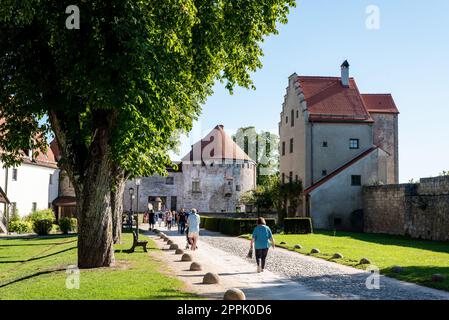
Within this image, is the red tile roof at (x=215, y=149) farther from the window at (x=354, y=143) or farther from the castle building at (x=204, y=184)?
the window at (x=354, y=143)

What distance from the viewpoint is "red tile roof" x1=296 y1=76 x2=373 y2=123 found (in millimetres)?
45125

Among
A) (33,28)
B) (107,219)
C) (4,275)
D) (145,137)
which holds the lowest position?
(4,275)

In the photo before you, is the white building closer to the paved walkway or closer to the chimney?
the chimney

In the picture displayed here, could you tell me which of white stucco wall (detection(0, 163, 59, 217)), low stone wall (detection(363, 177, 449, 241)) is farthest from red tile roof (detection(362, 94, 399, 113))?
white stucco wall (detection(0, 163, 59, 217))

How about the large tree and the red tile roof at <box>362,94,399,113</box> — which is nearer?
the large tree

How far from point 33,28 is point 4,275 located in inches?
307

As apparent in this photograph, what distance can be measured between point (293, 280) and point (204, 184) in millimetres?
55538

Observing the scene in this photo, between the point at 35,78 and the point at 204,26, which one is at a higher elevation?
the point at 204,26

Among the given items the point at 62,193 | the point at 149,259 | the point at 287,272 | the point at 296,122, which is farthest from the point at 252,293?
the point at 62,193

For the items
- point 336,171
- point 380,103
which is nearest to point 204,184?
point 380,103

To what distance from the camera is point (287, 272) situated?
51.2 feet

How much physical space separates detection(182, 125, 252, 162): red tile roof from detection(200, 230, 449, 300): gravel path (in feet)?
163

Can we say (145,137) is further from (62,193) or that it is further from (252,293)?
(62,193)

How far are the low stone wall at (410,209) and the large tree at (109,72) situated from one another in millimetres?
16495
